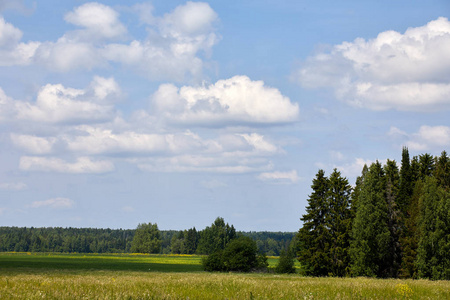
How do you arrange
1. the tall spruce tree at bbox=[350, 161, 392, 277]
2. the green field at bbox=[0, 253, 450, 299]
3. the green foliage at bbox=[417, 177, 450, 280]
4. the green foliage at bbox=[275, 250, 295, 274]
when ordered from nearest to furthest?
the green field at bbox=[0, 253, 450, 299] → the green foliage at bbox=[417, 177, 450, 280] → the tall spruce tree at bbox=[350, 161, 392, 277] → the green foliage at bbox=[275, 250, 295, 274]

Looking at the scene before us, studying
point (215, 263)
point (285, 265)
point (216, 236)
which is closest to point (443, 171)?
point (285, 265)

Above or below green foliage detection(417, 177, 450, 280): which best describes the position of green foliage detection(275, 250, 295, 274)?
below

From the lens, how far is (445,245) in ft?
166

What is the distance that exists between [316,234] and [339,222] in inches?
144

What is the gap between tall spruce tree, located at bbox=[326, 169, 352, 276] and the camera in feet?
206

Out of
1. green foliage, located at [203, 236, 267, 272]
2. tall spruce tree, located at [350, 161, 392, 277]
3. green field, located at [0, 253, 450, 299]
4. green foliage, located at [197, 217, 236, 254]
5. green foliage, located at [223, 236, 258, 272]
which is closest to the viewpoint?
green field, located at [0, 253, 450, 299]

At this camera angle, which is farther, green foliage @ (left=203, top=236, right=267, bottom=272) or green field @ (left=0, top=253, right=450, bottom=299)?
Answer: green foliage @ (left=203, top=236, right=267, bottom=272)

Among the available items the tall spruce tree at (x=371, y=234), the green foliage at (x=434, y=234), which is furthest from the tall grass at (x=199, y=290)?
the tall spruce tree at (x=371, y=234)

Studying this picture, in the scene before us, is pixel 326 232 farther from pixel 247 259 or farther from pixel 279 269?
pixel 247 259

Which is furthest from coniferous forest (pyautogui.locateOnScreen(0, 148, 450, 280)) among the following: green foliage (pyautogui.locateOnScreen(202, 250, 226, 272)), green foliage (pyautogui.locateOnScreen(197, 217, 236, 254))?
green foliage (pyautogui.locateOnScreen(197, 217, 236, 254))

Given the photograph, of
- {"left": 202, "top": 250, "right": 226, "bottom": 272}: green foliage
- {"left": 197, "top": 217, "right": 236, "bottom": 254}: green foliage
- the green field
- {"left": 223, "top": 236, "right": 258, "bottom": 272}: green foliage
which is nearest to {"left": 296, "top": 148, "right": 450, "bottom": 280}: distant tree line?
{"left": 223, "top": 236, "right": 258, "bottom": 272}: green foliage

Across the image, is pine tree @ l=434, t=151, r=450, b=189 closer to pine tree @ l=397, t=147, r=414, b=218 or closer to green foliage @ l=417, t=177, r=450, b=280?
pine tree @ l=397, t=147, r=414, b=218

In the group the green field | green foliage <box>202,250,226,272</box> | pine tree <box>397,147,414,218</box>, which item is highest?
pine tree <box>397,147,414,218</box>

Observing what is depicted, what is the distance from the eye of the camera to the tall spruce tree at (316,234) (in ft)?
208
